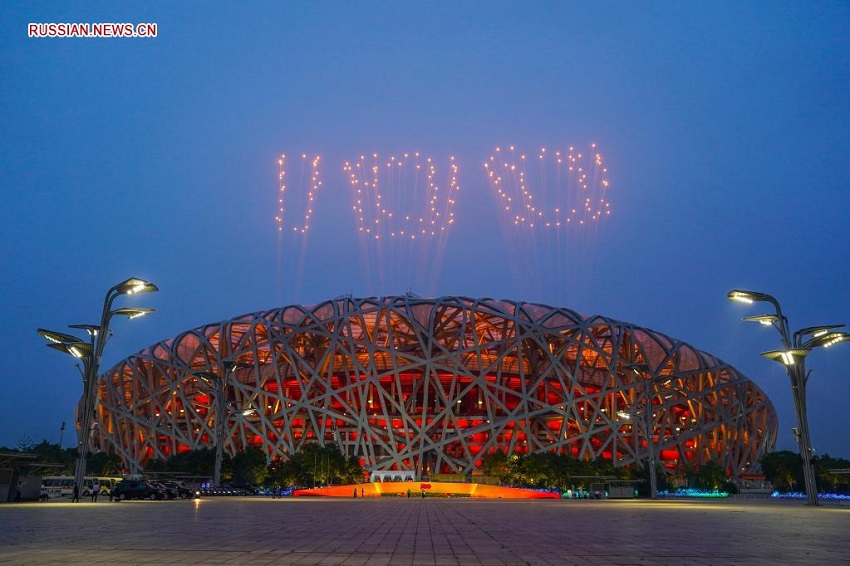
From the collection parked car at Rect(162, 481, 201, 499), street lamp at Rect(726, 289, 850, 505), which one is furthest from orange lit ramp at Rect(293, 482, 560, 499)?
street lamp at Rect(726, 289, 850, 505)

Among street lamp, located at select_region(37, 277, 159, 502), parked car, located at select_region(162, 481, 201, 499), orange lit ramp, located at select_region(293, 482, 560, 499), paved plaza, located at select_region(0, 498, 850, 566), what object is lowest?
orange lit ramp, located at select_region(293, 482, 560, 499)

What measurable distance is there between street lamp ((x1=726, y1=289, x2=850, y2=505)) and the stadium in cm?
3849

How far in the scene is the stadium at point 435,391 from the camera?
71500 millimetres

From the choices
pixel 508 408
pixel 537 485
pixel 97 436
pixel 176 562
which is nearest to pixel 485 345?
pixel 508 408

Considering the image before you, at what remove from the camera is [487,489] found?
2108 inches

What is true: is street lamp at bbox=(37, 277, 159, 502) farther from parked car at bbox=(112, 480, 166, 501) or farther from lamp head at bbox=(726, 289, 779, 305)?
lamp head at bbox=(726, 289, 779, 305)

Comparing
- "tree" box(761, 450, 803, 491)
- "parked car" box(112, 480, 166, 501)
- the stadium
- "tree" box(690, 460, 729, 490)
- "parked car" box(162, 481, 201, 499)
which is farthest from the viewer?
the stadium

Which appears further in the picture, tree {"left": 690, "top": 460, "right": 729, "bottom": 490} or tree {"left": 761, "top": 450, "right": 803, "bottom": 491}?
tree {"left": 761, "top": 450, "right": 803, "bottom": 491}

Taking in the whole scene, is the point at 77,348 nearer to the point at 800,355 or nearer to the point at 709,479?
the point at 800,355

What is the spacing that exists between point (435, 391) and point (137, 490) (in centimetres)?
4511

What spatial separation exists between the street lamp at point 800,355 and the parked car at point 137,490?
107 ft

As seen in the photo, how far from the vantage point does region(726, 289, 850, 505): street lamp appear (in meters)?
31.4

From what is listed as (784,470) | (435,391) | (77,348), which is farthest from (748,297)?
(435,391)

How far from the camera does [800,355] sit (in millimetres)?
31938
